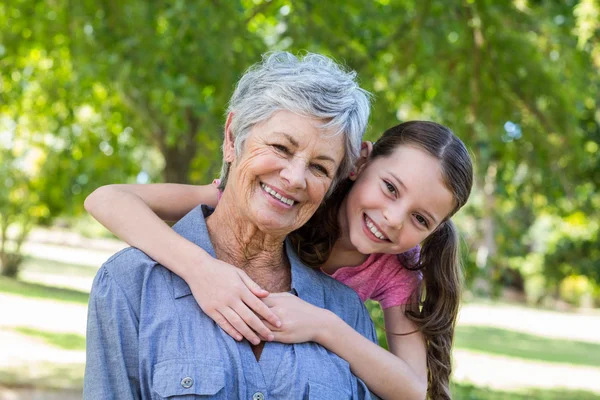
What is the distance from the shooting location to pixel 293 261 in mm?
2564

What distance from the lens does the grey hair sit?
2275 millimetres

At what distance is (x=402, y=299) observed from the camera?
2.77m

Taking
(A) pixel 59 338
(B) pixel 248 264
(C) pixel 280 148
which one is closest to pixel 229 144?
(C) pixel 280 148

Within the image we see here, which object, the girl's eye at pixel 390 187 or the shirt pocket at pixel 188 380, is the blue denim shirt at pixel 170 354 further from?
the girl's eye at pixel 390 187

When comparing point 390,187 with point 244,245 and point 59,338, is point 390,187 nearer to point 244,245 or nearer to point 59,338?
point 244,245

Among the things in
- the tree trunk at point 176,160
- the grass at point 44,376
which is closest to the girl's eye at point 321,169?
the tree trunk at point 176,160

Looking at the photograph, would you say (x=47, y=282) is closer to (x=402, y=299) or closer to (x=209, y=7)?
(x=209, y=7)

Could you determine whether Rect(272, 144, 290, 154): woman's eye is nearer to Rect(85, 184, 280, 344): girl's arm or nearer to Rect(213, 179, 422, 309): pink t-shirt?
Rect(85, 184, 280, 344): girl's arm

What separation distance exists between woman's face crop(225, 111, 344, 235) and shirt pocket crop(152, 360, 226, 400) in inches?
16.7

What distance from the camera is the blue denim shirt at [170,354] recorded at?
215 cm

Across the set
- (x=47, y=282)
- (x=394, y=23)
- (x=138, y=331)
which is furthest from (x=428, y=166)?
(x=47, y=282)

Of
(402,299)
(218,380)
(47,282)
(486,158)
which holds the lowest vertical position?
(47,282)

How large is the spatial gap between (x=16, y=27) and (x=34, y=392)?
3.72 meters

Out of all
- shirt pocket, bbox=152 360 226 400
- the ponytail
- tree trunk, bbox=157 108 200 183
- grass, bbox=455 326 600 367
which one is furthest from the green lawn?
shirt pocket, bbox=152 360 226 400
